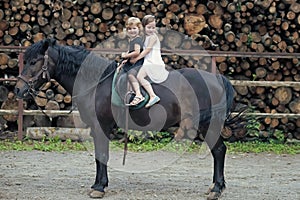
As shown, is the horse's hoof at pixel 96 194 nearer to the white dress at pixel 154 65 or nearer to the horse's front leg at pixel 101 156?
the horse's front leg at pixel 101 156

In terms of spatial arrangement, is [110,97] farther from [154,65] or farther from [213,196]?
[213,196]

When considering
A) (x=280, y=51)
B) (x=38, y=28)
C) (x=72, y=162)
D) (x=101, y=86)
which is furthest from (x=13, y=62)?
(x=280, y=51)

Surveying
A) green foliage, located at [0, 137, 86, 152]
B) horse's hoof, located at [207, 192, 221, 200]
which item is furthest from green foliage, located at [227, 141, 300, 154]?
horse's hoof, located at [207, 192, 221, 200]

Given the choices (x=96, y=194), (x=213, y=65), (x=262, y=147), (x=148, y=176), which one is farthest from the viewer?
(x=262, y=147)

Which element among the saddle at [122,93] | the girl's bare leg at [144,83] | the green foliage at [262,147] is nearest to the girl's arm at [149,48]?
the girl's bare leg at [144,83]

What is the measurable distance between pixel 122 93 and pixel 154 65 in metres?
0.42

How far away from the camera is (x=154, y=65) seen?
5.62m

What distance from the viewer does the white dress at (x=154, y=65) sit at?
18.4 ft

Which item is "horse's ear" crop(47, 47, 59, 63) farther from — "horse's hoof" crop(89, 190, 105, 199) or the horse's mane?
"horse's hoof" crop(89, 190, 105, 199)

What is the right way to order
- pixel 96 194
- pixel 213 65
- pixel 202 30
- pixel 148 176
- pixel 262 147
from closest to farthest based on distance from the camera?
pixel 96 194, pixel 148 176, pixel 213 65, pixel 262 147, pixel 202 30

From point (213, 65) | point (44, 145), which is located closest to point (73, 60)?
point (44, 145)

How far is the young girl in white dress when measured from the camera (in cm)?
557

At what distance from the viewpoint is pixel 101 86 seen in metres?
5.78

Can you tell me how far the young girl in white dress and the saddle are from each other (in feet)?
0.23
